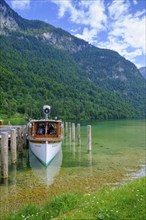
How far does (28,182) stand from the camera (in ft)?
57.0

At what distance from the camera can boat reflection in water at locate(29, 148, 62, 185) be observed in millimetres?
18312

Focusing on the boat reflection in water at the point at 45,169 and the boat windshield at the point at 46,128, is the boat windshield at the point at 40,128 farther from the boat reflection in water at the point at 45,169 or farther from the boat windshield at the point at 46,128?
the boat reflection in water at the point at 45,169

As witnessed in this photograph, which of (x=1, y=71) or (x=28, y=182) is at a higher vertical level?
(x=1, y=71)

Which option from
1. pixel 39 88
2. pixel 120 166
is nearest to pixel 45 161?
pixel 120 166

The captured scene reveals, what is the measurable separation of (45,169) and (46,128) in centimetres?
659

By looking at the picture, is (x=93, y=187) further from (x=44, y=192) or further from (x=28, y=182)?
(x=28, y=182)

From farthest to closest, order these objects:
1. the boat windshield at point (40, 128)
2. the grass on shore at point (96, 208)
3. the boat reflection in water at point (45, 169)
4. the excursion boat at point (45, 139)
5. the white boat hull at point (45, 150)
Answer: the boat windshield at point (40, 128), the excursion boat at point (45, 139), the white boat hull at point (45, 150), the boat reflection in water at point (45, 169), the grass on shore at point (96, 208)

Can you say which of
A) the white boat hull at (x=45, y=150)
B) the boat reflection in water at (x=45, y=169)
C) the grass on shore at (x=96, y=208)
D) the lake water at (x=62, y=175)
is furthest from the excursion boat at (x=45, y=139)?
the grass on shore at (x=96, y=208)

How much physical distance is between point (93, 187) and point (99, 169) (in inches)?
219

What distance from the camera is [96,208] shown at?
9.38m

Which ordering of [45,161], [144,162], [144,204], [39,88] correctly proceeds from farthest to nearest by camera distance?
[39,88]
[144,162]
[45,161]
[144,204]

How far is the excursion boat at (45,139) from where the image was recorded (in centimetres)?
2383

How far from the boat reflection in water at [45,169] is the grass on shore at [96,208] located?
21.3 ft

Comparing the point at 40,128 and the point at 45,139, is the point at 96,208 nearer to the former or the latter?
the point at 45,139
